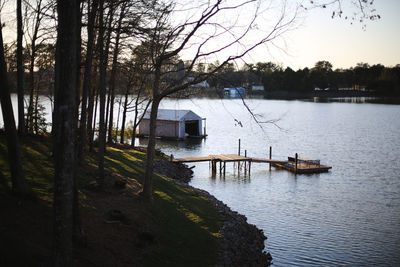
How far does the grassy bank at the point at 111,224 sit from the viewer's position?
9.16 m

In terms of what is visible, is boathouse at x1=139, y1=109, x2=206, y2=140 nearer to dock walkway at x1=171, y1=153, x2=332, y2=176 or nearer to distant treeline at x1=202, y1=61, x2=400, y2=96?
dock walkway at x1=171, y1=153, x2=332, y2=176

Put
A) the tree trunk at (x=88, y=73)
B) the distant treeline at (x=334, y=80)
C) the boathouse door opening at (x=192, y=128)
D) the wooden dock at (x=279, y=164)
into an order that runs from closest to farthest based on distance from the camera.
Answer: the tree trunk at (x=88, y=73) < the wooden dock at (x=279, y=164) < the boathouse door opening at (x=192, y=128) < the distant treeline at (x=334, y=80)

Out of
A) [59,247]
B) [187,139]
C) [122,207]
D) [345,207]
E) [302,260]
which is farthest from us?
[187,139]

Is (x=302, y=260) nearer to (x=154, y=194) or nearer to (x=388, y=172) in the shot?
(x=154, y=194)

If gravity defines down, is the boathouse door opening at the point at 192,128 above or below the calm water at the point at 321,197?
above

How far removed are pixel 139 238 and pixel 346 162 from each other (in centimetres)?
3307

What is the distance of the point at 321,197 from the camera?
89.1ft

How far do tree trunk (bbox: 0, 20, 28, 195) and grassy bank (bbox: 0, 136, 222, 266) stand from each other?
1.30ft

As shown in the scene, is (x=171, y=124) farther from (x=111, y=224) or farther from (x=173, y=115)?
(x=111, y=224)

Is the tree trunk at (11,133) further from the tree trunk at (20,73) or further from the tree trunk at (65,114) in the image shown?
the tree trunk at (20,73)

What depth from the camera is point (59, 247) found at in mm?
7488

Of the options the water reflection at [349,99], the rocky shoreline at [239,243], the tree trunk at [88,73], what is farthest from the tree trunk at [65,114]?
the water reflection at [349,99]

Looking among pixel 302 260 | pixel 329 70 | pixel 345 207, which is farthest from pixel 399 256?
pixel 329 70

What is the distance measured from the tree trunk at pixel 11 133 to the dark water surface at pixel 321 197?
22.2 ft
